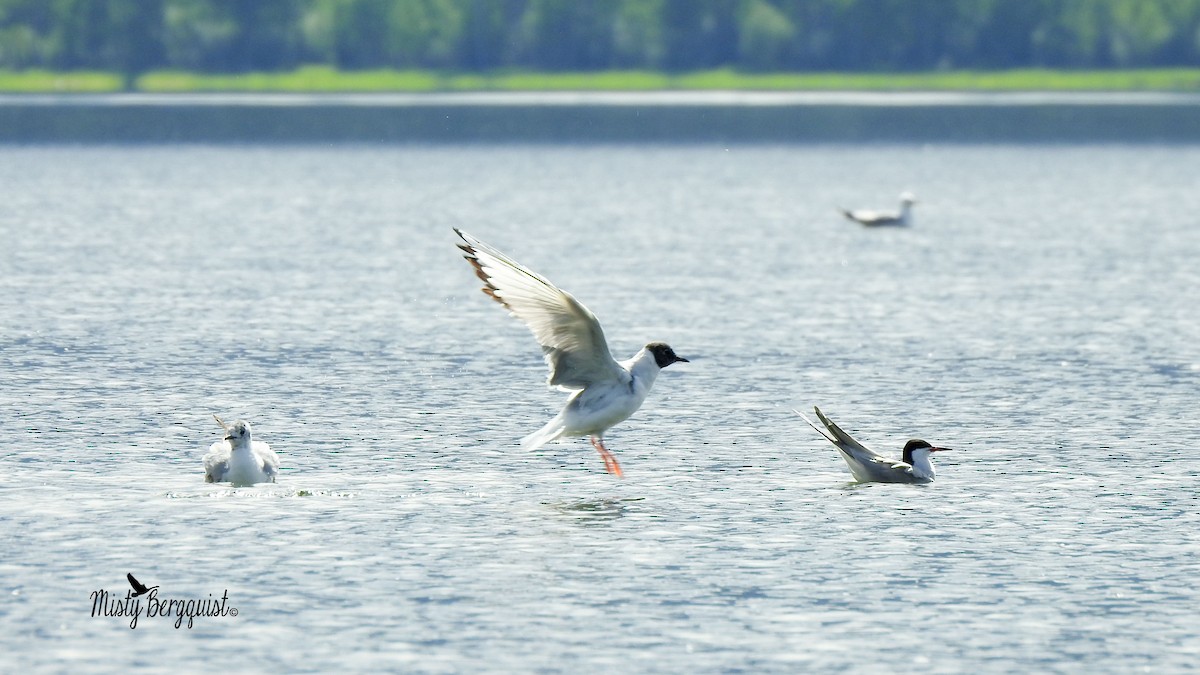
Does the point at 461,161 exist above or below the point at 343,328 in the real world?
below

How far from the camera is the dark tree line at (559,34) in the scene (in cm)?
17938

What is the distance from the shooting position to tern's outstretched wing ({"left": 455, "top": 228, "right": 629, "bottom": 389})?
1830cm

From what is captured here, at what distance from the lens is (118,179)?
91.5 meters

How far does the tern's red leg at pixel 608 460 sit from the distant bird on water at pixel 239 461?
8.89 ft

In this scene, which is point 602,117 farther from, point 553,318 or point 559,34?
point 553,318

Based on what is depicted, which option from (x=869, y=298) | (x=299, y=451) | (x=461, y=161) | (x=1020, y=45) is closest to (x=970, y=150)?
(x=461, y=161)

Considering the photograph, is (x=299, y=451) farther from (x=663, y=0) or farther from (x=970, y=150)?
(x=663, y=0)

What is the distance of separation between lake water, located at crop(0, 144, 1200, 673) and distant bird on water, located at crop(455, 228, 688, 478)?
63 centimetres

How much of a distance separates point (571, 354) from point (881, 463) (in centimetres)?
277

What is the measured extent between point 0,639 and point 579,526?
5.00m

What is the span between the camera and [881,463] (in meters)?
19.4
